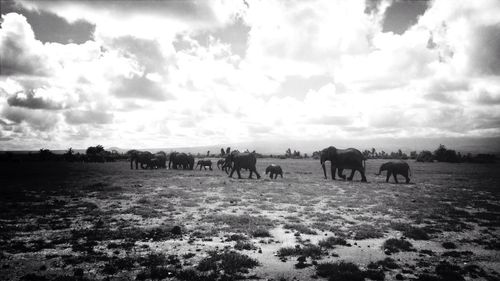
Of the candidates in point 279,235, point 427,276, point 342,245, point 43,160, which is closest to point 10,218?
point 279,235

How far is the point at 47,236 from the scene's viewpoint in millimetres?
11492

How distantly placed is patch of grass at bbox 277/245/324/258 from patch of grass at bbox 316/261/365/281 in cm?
91

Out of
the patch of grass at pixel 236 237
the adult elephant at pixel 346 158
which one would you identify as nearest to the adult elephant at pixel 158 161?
the adult elephant at pixel 346 158

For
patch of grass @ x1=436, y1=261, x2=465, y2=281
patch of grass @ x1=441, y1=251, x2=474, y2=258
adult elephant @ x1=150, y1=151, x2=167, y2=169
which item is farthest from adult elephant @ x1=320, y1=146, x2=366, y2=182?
adult elephant @ x1=150, y1=151, x2=167, y2=169

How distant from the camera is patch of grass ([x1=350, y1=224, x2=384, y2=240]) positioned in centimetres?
1170

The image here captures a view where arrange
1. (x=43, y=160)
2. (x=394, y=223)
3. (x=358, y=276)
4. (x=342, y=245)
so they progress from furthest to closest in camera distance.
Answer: (x=43, y=160) < (x=394, y=223) < (x=342, y=245) < (x=358, y=276)

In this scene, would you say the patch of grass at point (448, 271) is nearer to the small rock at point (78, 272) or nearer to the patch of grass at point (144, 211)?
the small rock at point (78, 272)

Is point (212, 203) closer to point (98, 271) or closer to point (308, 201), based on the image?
point (308, 201)

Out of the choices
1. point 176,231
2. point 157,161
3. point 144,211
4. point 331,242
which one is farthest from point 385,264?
point 157,161

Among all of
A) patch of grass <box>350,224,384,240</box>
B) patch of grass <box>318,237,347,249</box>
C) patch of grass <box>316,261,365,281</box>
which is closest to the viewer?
patch of grass <box>316,261,365,281</box>

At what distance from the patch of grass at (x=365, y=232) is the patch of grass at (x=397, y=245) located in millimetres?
860

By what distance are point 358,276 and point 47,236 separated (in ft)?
37.8

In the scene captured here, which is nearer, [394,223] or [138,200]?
[394,223]

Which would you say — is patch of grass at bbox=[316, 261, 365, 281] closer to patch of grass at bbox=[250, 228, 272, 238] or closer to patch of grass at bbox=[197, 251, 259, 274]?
patch of grass at bbox=[197, 251, 259, 274]
